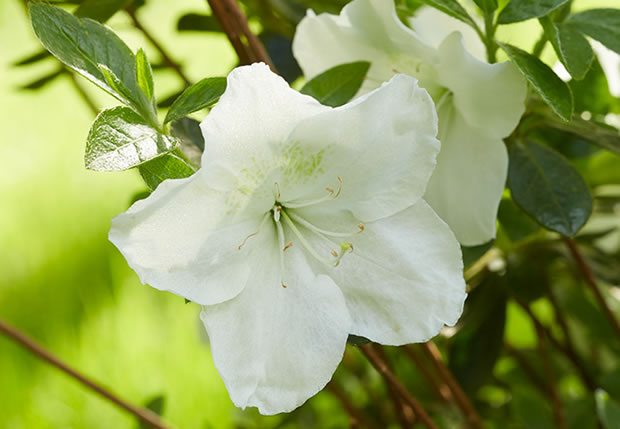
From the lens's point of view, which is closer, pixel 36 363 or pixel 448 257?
pixel 448 257

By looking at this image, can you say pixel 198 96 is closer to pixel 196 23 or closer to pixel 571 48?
pixel 571 48

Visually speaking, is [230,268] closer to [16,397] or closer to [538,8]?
[538,8]

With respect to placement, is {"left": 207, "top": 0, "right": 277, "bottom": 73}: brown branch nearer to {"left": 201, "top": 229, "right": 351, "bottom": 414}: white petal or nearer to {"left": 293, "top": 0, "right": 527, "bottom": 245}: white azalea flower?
{"left": 293, "top": 0, "right": 527, "bottom": 245}: white azalea flower

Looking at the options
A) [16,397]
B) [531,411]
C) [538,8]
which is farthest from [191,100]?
[16,397]

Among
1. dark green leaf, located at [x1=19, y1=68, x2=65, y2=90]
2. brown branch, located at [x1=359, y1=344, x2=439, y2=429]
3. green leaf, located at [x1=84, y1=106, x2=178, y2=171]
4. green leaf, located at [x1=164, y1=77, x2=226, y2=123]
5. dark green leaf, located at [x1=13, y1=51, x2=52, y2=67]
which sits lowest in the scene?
brown branch, located at [x1=359, y1=344, x2=439, y2=429]

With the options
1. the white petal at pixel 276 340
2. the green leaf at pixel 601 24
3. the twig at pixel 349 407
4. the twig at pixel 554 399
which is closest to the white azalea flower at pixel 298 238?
the white petal at pixel 276 340

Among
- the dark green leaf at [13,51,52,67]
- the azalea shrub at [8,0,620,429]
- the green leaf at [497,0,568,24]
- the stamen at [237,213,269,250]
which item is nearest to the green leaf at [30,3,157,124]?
the azalea shrub at [8,0,620,429]
